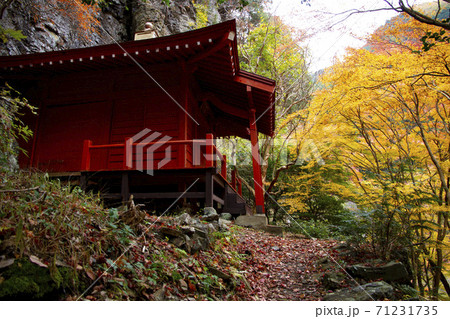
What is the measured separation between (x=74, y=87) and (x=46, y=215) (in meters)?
7.59

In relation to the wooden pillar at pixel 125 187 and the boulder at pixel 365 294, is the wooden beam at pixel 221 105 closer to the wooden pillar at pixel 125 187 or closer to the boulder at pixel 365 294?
the wooden pillar at pixel 125 187

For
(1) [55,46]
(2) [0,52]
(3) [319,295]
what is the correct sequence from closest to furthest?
(3) [319,295] < (2) [0,52] < (1) [55,46]

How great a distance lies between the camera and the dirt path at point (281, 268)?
4531mm

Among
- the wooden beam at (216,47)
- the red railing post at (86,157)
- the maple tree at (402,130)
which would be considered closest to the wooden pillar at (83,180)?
the red railing post at (86,157)

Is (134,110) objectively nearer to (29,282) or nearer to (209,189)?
(209,189)

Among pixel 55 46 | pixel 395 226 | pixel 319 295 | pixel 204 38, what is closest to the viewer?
pixel 319 295

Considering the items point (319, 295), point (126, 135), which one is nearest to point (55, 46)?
point (126, 135)

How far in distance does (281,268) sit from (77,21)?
14002 millimetres

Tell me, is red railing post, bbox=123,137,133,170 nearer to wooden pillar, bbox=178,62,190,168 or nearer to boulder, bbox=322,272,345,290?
wooden pillar, bbox=178,62,190,168

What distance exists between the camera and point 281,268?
5.84 meters

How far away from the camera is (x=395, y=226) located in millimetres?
5426

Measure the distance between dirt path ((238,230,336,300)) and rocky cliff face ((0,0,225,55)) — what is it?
633 cm

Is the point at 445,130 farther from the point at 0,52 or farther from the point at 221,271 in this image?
the point at 0,52

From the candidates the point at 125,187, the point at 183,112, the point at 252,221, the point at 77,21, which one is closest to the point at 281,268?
the point at 252,221
